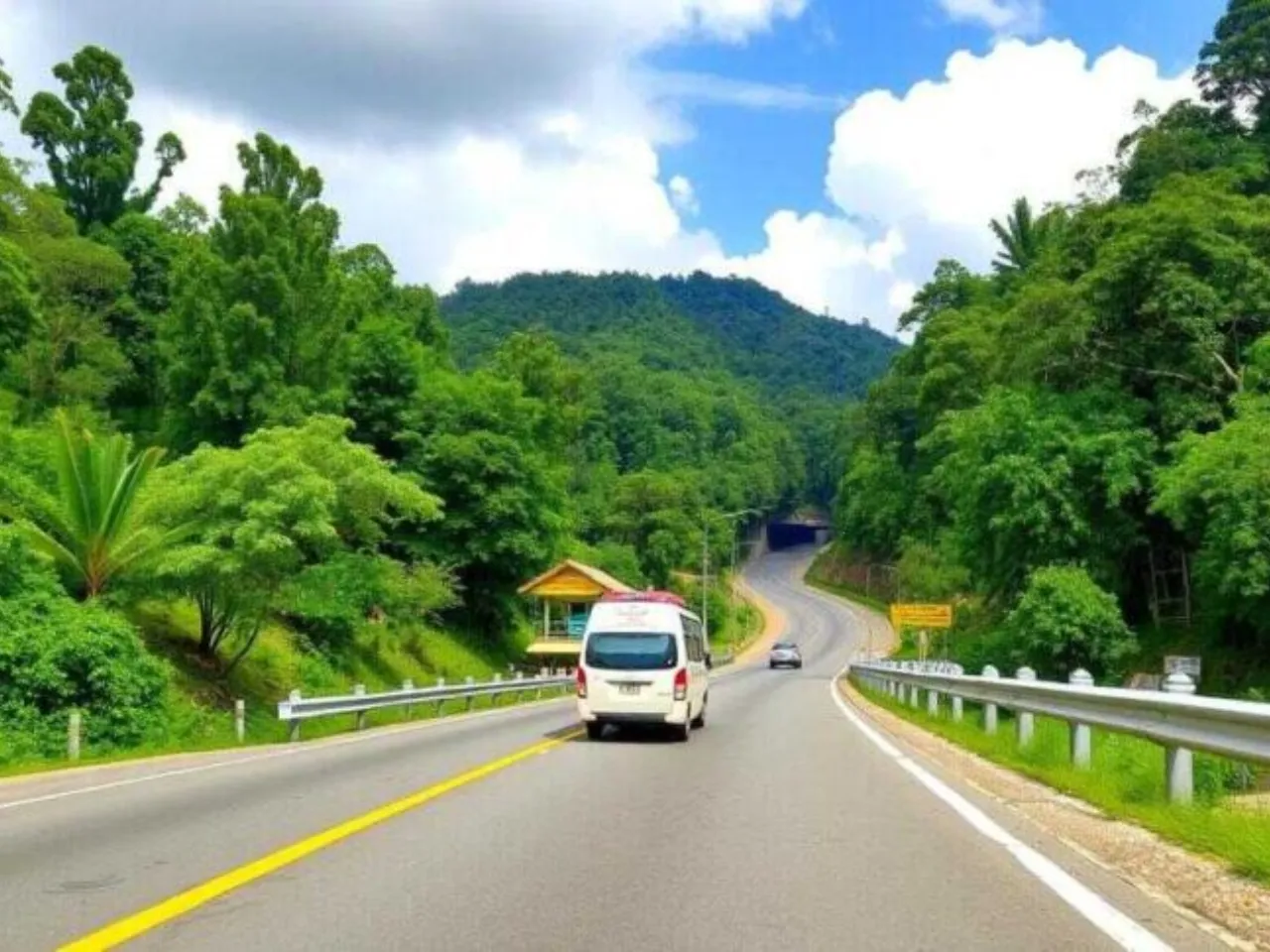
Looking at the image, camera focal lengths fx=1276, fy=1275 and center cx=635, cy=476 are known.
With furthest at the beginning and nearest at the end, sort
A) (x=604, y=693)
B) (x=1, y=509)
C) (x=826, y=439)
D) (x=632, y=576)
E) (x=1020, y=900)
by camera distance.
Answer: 1. (x=826, y=439)
2. (x=632, y=576)
3. (x=1, y=509)
4. (x=604, y=693)
5. (x=1020, y=900)

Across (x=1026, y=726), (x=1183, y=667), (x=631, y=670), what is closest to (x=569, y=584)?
(x=631, y=670)

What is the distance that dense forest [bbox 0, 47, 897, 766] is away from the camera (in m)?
24.1

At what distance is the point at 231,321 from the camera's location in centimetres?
4369

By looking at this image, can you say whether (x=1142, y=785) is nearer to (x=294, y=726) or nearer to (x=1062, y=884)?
(x=1062, y=884)

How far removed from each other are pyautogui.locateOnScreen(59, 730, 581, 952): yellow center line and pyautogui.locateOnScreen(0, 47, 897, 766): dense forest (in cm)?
983

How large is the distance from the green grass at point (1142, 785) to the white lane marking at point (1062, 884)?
3.57 feet

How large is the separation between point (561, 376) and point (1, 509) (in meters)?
56.5

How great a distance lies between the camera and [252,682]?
3017cm

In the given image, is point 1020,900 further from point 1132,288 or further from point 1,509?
point 1132,288

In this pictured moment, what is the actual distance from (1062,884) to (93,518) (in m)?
21.8

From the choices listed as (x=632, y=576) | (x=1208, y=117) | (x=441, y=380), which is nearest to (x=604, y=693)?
(x=441, y=380)

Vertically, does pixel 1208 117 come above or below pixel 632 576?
above

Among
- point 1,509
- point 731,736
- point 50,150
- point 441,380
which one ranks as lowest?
point 731,736

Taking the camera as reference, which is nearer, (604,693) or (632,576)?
(604,693)
